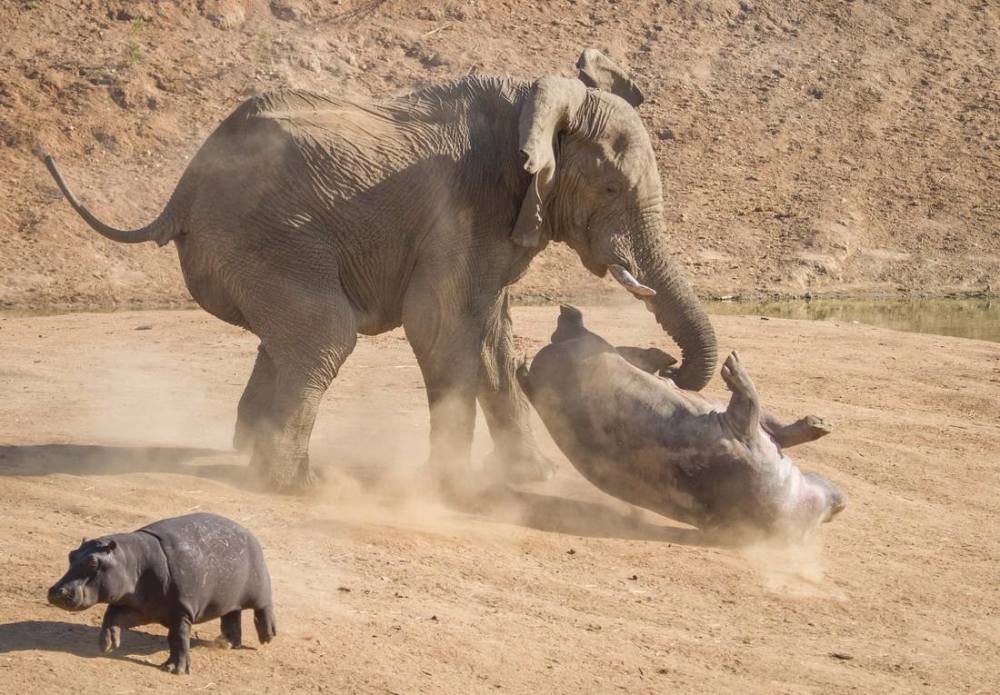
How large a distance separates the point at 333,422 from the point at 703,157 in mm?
13677

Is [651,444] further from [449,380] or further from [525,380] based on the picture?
[449,380]

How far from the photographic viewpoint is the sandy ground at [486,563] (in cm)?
641

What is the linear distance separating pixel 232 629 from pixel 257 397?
3830 mm

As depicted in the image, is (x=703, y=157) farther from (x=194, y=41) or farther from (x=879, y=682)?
(x=879, y=682)

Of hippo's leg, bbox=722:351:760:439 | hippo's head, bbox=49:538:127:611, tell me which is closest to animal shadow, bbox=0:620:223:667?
hippo's head, bbox=49:538:127:611

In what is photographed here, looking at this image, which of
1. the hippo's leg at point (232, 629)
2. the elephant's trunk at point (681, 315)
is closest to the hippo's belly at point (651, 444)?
the elephant's trunk at point (681, 315)

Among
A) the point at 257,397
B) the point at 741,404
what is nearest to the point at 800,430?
the point at 741,404

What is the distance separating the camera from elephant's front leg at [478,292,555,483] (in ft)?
33.0

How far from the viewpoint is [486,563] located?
7.96 m

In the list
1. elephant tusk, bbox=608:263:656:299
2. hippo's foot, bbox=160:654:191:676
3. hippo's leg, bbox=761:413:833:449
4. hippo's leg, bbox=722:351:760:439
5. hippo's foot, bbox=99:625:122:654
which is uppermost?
elephant tusk, bbox=608:263:656:299

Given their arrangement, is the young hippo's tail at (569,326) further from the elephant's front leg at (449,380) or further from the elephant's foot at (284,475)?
the elephant's foot at (284,475)

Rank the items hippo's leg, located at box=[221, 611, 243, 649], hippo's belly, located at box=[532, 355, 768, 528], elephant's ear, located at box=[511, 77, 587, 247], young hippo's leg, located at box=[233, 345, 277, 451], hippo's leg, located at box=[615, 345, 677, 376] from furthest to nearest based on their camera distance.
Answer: young hippo's leg, located at box=[233, 345, 277, 451] < hippo's leg, located at box=[615, 345, 677, 376] < elephant's ear, located at box=[511, 77, 587, 247] < hippo's belly, located at box=[532, 355, 768, 528] < hippo's leg, located at box=[221, 611, 243, 649]

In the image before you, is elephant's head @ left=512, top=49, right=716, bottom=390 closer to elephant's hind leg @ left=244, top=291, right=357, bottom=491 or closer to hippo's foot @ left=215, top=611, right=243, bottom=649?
elephant's hind leg @ left=244, top=291, right=357, bottom=491

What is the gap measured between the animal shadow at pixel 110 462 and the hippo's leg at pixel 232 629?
3000 mm
